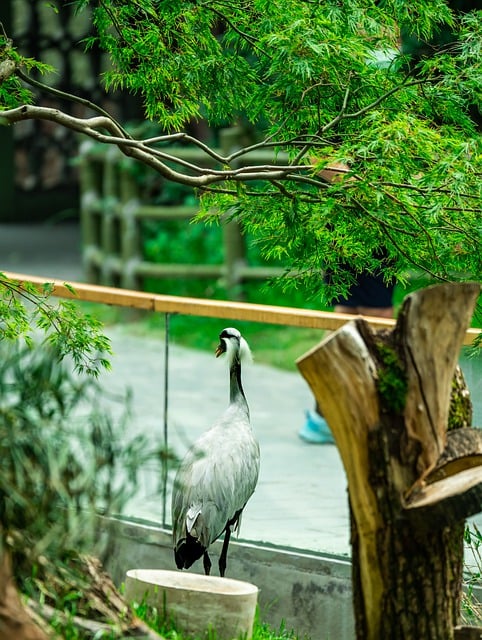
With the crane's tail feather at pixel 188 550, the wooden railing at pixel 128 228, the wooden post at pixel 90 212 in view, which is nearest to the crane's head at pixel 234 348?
the crane's tail feather at pixel 188 550

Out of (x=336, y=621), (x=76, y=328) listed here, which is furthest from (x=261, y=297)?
(x=76, y=328)

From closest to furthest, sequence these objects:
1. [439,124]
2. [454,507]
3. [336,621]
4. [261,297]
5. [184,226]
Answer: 1. [454,507]
2. [439,124]
3. [336,621]
4. [261,297]
5. [184,226]

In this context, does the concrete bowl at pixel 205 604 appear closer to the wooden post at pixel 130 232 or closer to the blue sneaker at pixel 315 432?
the blue sneaker at pixel 315 432

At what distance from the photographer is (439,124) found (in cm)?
415

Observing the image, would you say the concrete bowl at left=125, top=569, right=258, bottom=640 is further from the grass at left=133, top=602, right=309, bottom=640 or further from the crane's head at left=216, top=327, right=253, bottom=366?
the crane's head at left=216, top=327, right=253, bottom=366

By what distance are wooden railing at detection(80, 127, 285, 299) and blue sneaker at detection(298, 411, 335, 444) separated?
395 centimetres

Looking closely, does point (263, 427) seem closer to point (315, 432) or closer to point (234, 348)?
point (315, 432)

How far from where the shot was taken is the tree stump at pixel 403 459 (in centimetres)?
287

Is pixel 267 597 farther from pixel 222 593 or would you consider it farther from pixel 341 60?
pixel 341 60

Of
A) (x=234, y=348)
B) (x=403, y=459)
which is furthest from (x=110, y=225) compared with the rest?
(x=403, y=459)

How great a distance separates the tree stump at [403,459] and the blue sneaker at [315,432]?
2543mm

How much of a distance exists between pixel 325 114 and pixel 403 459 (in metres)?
1.27

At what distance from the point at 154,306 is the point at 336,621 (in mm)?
1462

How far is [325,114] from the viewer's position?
12.3 feet
